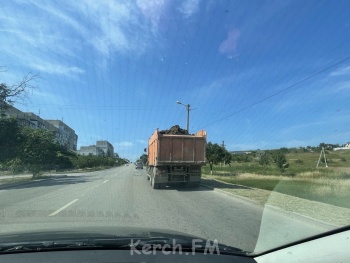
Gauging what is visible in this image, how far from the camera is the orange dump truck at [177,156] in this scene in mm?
22016

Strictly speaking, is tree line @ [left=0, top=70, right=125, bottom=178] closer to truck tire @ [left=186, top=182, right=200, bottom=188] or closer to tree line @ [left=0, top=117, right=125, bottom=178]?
tree line @ [left=0, top=117, right=125, bottom=178]

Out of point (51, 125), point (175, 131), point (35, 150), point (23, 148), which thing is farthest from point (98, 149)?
point (175, 131)

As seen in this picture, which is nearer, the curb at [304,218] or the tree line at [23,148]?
the curb at [304,218]

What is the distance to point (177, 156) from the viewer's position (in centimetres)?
2211

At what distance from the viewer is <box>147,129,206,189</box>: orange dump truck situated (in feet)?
72.2

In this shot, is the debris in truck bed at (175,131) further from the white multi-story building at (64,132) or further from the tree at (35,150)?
the white multi-story building at (64,132)

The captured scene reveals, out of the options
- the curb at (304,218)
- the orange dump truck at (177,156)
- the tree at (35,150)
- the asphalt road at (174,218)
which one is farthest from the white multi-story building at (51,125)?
the curb at (304,218)

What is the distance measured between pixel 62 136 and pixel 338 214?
148m

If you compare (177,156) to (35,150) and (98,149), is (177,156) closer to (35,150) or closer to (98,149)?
(35,150)

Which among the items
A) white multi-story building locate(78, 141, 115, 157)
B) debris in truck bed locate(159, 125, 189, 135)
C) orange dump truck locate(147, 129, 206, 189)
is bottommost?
orange dump truck locate(147, 129, 206, 189)

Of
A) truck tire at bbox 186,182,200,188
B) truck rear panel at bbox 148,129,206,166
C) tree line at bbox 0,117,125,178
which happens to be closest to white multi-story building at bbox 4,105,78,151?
tree line at bbox 0,117,125,178

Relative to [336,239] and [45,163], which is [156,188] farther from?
[45,163]

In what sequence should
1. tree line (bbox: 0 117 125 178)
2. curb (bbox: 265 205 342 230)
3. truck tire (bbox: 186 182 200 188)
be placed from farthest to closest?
tree line (bbox: 0 117 125 178) → truck tire (bbox: 186 182 200 188) → curb (bbox: 265 205 342 230)

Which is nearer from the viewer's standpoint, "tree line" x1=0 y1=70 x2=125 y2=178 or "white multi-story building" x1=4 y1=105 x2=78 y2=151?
"tree line" x1=0 y1=70 x2=125 y2=178
